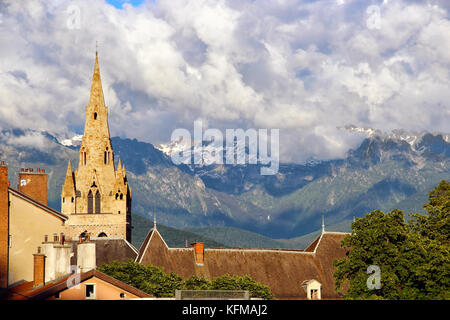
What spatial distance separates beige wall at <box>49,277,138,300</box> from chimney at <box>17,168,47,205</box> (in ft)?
122

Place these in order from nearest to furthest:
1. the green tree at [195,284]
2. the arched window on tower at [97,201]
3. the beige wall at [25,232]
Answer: the beige wall at [25,232], the green tree at [195,284], the arched window on tower at [97,201]

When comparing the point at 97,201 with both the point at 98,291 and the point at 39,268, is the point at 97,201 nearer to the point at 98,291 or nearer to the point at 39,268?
the point at 39,268

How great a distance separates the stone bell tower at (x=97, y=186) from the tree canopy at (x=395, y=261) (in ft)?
255

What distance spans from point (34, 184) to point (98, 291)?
3974cm

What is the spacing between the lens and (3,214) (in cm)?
6706

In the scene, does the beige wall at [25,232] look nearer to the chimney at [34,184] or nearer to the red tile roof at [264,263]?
the chimney at [34,184]

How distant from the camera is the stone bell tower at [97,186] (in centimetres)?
14712

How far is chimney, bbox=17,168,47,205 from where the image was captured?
88.8 m

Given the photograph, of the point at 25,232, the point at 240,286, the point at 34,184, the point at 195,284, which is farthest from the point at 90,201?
the point at 25,232

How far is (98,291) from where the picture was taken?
173ft

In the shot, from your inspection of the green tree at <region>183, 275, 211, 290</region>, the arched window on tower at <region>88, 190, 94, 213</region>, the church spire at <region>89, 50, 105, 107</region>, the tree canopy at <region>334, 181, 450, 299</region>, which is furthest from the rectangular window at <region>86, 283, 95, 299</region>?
the church spire at <region>89, 50, 105, 107</region>

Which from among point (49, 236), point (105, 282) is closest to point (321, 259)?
point (49, 236)

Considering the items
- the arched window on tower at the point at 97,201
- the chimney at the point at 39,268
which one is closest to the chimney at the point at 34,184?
the chimney at the point at 39,268
